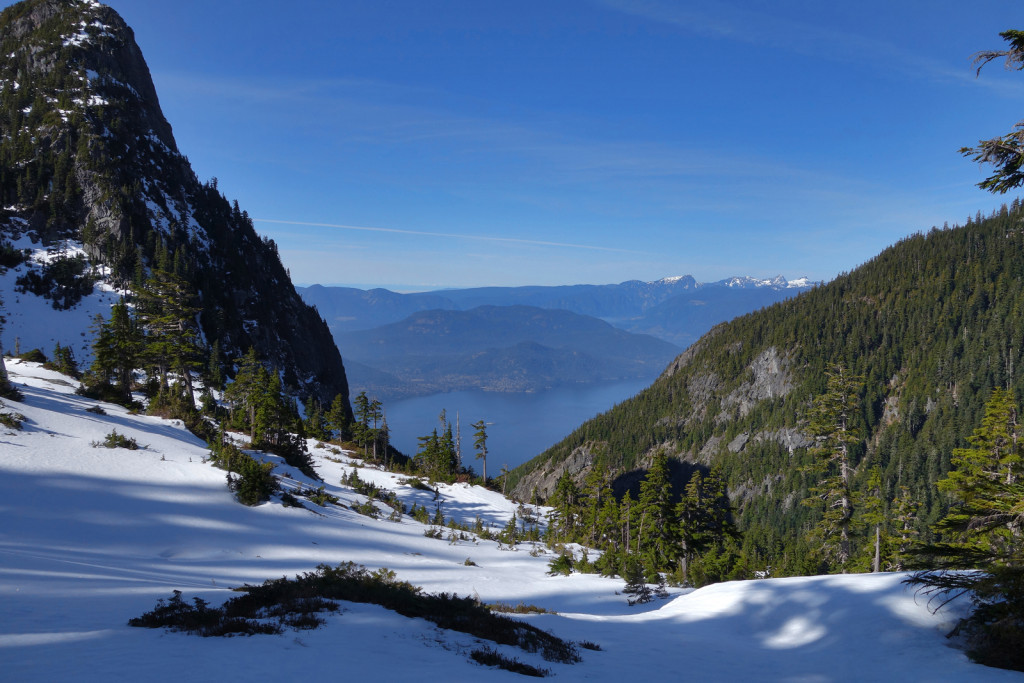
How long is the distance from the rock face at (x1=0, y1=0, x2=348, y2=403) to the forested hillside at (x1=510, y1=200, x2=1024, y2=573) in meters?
64.6

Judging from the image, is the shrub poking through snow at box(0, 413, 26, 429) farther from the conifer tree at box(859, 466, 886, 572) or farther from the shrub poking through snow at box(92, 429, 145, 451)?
the conifer tree at box(859, 466, 886, 572)

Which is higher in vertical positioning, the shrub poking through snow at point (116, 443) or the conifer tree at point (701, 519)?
the shrub poking through snow at point (116, 443)

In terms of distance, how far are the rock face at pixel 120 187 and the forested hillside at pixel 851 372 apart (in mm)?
64639

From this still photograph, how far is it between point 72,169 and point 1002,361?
198098mm

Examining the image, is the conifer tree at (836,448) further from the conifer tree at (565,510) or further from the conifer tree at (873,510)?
the conifer tree at (565,510)

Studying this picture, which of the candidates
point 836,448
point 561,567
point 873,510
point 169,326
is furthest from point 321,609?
point 169,326

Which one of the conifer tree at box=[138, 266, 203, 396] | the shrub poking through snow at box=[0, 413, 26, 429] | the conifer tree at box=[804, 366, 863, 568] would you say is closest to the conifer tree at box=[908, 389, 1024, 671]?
the conifer tree at box=[804, 366, 863, 568]

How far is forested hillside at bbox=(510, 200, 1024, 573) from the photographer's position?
116 m

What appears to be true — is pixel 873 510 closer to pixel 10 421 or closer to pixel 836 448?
pixel 836 448

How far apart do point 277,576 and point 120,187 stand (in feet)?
278

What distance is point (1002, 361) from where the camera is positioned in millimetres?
121312

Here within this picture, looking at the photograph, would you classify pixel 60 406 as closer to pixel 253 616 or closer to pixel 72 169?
pixel 253 616

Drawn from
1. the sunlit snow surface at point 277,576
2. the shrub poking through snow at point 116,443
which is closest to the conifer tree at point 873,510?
the sunlit snow surface at point 277,576

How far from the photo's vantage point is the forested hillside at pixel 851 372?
4550 inches
